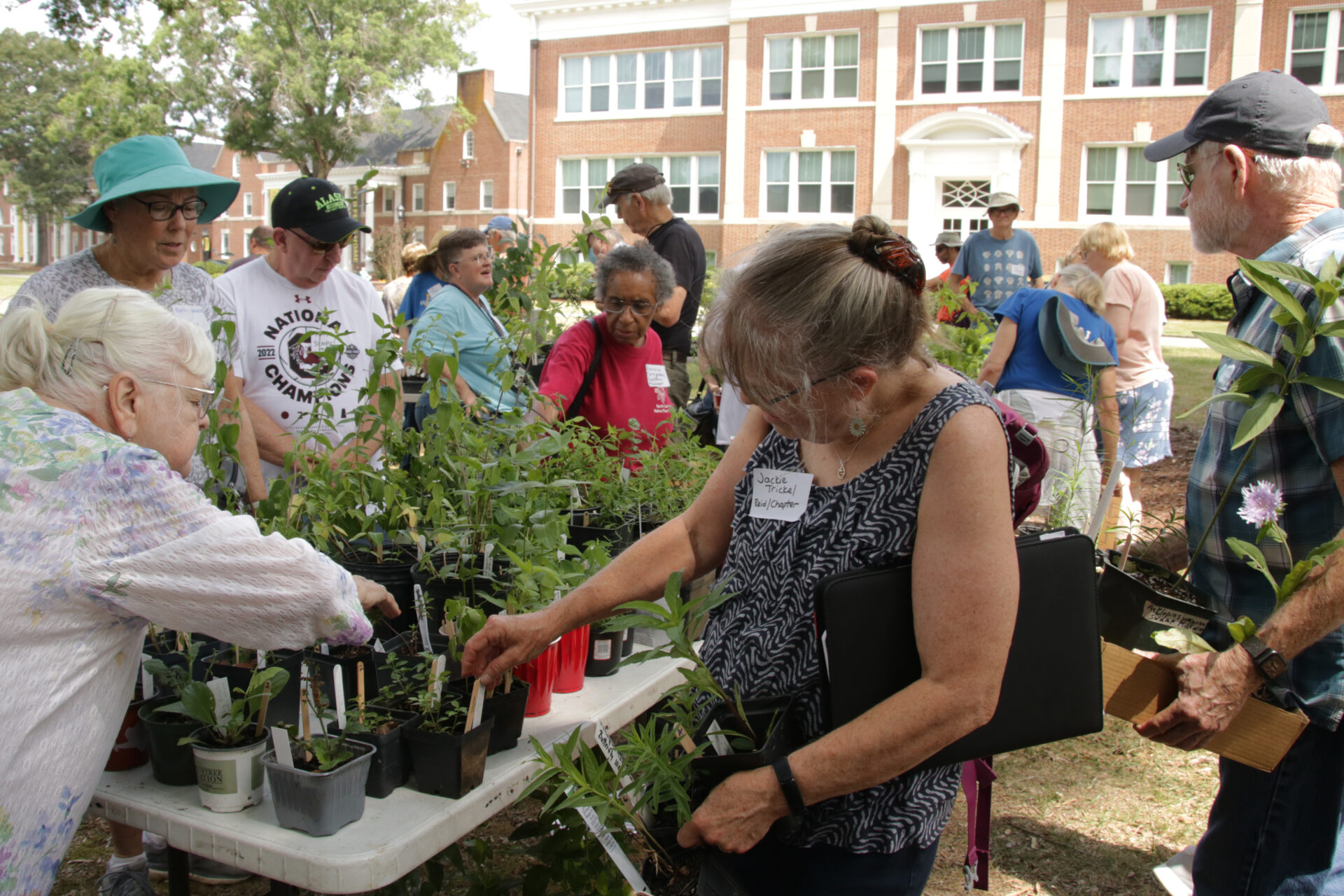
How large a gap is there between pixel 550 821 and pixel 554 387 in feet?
5.54

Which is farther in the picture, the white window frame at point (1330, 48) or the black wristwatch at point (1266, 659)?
the white window frame at point (1330, 48)

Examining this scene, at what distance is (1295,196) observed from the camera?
5.88 feet

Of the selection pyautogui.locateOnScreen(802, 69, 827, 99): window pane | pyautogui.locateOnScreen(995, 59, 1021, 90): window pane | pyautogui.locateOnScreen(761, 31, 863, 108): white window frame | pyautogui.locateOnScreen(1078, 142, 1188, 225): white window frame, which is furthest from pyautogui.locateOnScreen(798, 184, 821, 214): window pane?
pyautogui.locateOnScreen(1078, 142, 1188, 225): white window frame

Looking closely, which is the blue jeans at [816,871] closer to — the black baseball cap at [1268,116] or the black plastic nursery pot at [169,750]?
the black plastic nursery pot at [169,750]

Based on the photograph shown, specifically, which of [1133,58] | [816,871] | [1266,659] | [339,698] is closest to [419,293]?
[339,698]

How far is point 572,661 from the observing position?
1.94 meters

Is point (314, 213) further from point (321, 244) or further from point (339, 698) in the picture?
point (339, 698)

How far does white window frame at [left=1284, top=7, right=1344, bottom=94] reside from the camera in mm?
19750

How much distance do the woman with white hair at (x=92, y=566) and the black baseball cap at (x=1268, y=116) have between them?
1.75 metres

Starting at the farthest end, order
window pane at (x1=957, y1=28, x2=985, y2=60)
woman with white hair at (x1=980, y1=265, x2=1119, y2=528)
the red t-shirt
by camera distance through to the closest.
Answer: window pane at (x1=957, y1=28, x2=985, y2=60) → woman with white hair at (x1=980, y1=265, x2=1119, y2=528) → the red t-shirt

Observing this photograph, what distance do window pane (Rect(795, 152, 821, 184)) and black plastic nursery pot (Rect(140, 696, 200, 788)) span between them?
23.4m

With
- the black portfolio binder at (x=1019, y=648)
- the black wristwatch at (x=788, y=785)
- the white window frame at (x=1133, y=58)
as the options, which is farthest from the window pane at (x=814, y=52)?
the black wristwatch at (x=788, y=785)

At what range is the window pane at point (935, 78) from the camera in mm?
22125

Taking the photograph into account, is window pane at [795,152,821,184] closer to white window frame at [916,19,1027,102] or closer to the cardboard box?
white window frame at [916,19,1027,102]
